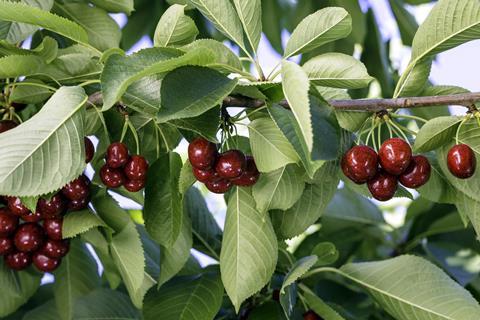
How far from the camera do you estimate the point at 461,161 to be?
121cm

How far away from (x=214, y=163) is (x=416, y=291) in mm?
492

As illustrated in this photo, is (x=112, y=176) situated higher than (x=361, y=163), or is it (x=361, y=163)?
(x=361, y=163)

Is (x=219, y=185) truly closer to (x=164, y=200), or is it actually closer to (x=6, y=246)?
(x=164, y=200)

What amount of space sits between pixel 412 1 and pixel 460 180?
61.5 inches

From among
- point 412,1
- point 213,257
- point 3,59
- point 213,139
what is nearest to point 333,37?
point 213,139

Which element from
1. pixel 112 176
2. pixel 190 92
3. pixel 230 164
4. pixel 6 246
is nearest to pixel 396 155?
pixel 230 164

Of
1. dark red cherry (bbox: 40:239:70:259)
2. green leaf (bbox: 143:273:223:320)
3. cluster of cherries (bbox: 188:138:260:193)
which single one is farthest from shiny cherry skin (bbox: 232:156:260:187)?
dark red cherry (bbox: 40:239:70:259)

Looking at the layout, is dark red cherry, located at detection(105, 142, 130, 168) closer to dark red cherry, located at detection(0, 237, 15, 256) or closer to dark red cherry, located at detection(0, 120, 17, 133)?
dark red cherry, located at detection(0, 120, 17, 133)

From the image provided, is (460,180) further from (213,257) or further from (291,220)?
(213,257)

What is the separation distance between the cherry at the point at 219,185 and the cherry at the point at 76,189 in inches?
9.1

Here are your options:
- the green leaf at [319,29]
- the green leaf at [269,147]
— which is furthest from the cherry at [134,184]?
the green leaf at [319,29]

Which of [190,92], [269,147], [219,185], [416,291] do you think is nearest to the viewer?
[190,92]

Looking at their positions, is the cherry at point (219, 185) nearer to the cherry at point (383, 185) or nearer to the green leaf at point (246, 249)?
the green leaf at point (246, 249)

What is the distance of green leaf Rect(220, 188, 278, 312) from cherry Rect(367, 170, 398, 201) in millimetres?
199
